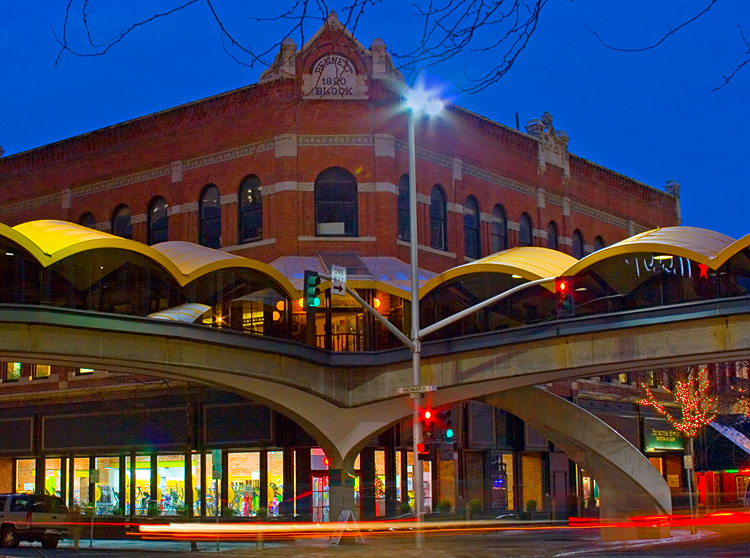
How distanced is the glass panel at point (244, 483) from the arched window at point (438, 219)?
10.9 metres

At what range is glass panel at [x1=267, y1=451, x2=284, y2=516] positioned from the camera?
37.3 m

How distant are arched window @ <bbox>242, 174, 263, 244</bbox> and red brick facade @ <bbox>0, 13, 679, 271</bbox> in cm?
26

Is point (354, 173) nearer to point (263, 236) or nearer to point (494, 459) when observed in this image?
point (263, 236)

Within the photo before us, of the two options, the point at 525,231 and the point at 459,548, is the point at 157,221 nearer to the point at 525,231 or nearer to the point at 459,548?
the point at 525,231

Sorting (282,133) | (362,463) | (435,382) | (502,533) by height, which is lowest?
(502,533)

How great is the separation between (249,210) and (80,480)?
13.4 meters

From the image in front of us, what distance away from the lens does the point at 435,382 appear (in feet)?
105

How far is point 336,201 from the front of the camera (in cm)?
3897

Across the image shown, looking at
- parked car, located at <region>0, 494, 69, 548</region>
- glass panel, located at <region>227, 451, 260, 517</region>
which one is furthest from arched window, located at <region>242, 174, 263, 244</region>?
parked car, located at <region>0, 494, 69, 548</region>

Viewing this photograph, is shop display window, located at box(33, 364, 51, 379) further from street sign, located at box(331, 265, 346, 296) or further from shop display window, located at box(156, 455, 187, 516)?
street sign, located at box(331, 265, 346, 296)

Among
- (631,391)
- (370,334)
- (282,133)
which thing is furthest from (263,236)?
(631,391)

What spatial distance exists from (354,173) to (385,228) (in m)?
2.40

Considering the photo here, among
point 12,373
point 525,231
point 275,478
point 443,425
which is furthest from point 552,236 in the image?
point 12,373

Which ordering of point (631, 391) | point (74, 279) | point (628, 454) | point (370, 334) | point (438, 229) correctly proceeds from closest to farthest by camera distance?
point (74, 279), point (628, 454), point (370, 334), point (438, 229), point (631, 391)
